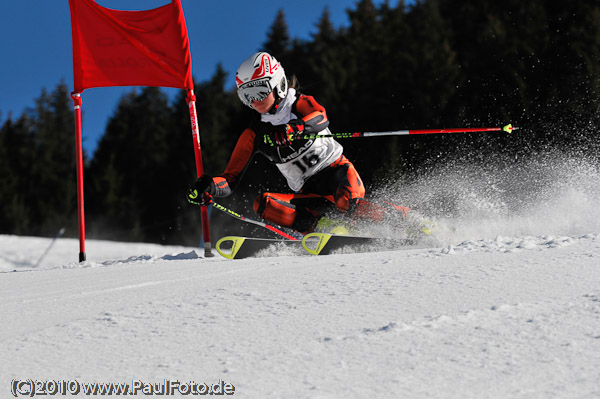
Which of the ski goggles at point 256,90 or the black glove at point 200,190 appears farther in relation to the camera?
the black glove at point 200,190

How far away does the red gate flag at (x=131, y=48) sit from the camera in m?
6.28

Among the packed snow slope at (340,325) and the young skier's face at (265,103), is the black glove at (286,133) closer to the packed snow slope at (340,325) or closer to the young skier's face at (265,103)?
the young skier's face at (265,103)

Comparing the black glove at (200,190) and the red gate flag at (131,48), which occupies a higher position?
the red gate flag at (131,48)

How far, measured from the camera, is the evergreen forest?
17062mm

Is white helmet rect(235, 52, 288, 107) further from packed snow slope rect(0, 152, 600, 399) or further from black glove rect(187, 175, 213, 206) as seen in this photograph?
packed snow slope rect(0, 152, 600, 399)

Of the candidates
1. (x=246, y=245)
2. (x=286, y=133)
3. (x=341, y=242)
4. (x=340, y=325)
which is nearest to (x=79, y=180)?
(x=246, y=245)

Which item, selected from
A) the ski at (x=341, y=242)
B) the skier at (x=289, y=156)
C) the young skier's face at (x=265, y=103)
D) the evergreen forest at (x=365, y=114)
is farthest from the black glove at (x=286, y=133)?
the evergreen forest at (x=365, y=114)

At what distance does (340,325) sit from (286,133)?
2640 mm

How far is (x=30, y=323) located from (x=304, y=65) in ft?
94.1

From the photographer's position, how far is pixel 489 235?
5.36m

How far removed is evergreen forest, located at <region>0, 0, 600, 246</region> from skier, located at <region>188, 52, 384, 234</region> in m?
3.00

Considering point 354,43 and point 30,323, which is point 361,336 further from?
point 354,43

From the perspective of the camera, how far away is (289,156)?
5273 millimetres

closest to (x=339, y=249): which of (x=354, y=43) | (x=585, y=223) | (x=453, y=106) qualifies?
(x=585, y=223)
